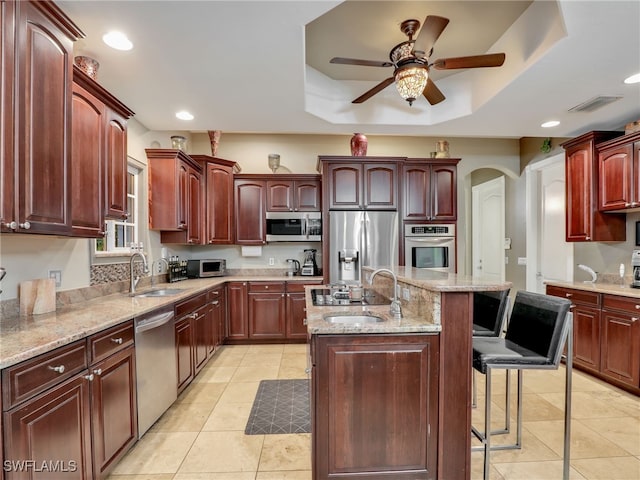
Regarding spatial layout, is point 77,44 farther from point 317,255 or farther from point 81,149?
point 317,255

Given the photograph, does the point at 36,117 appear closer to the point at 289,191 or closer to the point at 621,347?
the point at 289,191

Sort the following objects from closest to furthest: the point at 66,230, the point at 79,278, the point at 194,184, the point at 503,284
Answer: the point at 503,284 → the point at 66,230 → the point at 79,278 → the point at 194,184

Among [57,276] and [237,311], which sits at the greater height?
[57,276]

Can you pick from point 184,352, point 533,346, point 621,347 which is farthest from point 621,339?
point 184,352

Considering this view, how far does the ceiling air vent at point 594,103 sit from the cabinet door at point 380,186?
1.98 meters

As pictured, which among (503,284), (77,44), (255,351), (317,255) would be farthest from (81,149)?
(317,255)

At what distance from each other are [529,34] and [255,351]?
416cm

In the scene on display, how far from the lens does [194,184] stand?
160 inches

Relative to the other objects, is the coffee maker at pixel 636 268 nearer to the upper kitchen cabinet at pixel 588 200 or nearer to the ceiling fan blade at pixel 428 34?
the upper kitchen cabinet at pixel 588 200

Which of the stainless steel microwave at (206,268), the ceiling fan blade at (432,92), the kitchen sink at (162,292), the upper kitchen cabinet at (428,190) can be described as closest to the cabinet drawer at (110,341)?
the kitchen sink at (162,292)

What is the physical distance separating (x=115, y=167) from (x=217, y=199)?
6.67 feet

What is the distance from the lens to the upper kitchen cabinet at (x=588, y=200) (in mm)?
3465

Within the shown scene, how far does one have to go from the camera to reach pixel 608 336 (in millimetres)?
3000

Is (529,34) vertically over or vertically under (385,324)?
over
